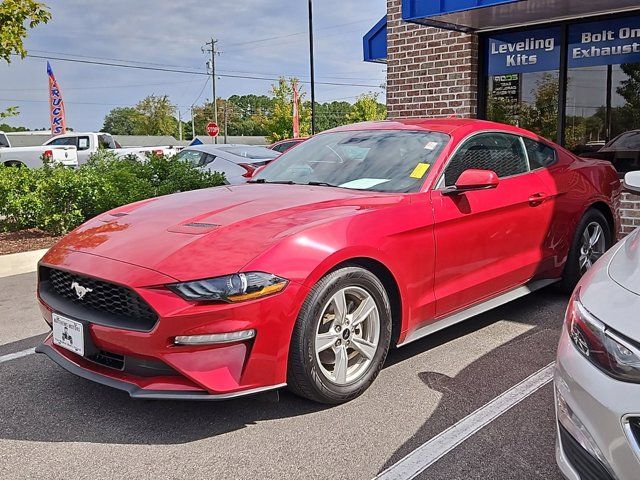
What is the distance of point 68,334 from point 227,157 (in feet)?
26.7

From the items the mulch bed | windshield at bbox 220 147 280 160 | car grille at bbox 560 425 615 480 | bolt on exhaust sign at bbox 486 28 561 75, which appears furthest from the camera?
windshield at bbox 220 147 280 160

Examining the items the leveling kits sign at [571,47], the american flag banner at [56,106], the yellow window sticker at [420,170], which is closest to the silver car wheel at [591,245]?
the yellow window sticker at [420,170]

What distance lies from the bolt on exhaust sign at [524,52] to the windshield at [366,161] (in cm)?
501

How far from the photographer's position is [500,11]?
7.49 m

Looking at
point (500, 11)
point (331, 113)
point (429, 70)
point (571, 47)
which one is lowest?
point (429, 70)

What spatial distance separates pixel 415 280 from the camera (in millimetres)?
3533

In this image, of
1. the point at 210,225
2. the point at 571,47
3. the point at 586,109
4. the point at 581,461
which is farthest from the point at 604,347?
the point at 571,47

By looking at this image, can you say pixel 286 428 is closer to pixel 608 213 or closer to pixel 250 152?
pixel 608 213

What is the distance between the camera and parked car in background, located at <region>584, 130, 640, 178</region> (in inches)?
302

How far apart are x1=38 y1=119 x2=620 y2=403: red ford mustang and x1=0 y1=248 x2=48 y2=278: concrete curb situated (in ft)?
11.9

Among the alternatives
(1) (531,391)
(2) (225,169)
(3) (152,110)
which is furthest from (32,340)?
(3) (152,110)

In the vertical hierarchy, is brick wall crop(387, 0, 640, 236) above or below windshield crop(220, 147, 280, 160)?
above

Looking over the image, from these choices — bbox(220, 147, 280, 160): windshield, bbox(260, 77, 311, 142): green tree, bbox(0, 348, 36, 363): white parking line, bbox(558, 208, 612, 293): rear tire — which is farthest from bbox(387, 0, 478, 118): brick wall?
bbox(260, 77, 311, 142): green tree

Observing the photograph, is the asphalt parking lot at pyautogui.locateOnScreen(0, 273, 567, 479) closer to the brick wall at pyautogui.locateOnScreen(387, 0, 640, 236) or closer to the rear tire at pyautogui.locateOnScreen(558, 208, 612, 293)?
the rear tire at pyautogui.locateOnScreen(558, 208, 612, 293)
